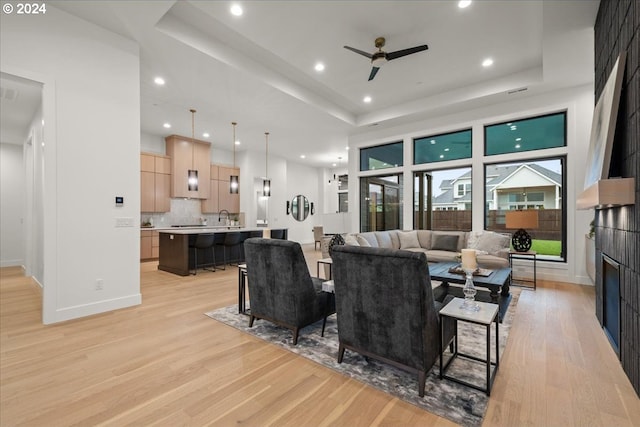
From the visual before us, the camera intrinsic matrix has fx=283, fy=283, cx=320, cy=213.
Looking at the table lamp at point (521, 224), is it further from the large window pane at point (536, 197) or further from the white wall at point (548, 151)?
the white wall at point (548, 151)

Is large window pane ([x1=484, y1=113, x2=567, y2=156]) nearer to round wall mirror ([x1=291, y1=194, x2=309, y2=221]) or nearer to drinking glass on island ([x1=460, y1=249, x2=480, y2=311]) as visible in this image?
drinking glass on island ([x1=460, y1=249, x2=480, y2=311])

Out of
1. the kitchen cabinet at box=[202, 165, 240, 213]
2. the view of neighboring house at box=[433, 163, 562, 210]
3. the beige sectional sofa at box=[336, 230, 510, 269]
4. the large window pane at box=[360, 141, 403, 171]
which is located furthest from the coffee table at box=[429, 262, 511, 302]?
the kitchen cabinet at box=[202, 165, 240, 213]

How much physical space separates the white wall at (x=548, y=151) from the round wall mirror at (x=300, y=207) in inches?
222

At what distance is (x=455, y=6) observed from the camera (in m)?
3.39

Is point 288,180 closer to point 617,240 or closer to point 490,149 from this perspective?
point 490,149

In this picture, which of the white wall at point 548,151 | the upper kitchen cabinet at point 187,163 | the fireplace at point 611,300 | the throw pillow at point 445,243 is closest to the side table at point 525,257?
the white wall at point 548,151

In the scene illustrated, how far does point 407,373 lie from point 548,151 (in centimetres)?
521

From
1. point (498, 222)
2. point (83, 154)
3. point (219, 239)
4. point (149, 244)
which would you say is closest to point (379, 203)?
point (498, 222)

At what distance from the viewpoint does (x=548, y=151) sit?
5.20 metres

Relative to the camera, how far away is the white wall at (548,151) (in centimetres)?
489

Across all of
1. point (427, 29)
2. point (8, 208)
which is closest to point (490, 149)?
point (427, 29)

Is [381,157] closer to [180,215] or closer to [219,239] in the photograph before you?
[219,239]

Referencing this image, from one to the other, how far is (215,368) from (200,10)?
3962 mm

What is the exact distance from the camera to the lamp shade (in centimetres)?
475
